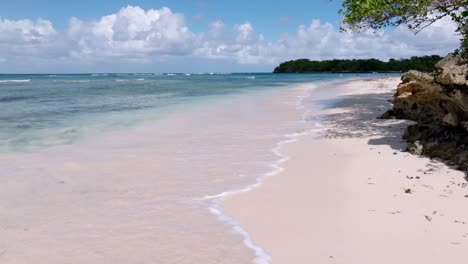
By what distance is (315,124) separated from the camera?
1428cm

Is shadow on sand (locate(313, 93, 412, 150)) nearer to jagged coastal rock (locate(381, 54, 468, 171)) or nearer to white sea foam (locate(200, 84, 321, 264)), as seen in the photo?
jagged coastal rock (locate(381, 54, 468, 171))

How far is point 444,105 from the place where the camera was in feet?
27.1

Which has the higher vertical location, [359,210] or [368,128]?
[368,128]

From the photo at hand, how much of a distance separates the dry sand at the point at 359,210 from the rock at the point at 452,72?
1433mm

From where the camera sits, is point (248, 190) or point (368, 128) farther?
point (368, 128)

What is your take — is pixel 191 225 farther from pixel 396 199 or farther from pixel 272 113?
pixel 272 113

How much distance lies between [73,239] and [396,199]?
4.08m

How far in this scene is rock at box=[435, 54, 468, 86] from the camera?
731cm

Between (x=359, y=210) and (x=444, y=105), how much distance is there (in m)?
3.95

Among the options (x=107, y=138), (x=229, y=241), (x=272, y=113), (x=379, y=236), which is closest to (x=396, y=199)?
(x=379, y=236)

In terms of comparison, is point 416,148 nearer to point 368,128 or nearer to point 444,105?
point 444,105

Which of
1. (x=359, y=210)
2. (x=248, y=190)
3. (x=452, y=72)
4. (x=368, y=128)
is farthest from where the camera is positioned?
(x=368, y=128)

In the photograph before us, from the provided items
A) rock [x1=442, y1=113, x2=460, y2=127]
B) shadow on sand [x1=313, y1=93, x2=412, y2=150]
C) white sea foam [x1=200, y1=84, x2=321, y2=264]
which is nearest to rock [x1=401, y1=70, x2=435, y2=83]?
rock [x1=442, y1=113, x2=460, y2=127]

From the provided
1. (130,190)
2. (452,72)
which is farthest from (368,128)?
(130,190)
